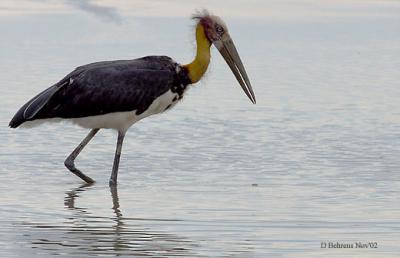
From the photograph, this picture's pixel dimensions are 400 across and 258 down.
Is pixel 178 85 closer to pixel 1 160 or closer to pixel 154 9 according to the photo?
pixel 1 160

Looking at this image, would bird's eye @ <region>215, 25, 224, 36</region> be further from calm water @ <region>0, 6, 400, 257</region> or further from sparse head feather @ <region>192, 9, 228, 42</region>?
calm water @ <region>0, 6, 400, 257</region>

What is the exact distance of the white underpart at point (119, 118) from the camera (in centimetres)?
1464

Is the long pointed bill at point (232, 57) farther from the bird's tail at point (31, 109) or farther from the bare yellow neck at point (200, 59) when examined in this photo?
the bird's tail at point (31, 109)

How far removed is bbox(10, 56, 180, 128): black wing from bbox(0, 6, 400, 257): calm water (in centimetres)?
69

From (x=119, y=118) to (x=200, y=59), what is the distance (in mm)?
1053

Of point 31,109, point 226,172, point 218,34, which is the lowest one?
point 226,172

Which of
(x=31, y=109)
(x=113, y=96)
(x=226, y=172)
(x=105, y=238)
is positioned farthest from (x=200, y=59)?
A: (x=105, y=238)

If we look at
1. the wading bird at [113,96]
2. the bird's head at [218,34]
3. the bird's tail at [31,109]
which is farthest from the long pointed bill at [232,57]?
the bird's tail at [31,109]

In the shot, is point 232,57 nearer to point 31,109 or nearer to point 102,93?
A: point 102,93

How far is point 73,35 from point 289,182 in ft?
72.4

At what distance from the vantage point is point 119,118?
48.1ft

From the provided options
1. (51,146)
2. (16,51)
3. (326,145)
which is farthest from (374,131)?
(16,51)

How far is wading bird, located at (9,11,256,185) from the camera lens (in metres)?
14.6

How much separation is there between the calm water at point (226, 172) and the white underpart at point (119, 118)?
21.9 inches
